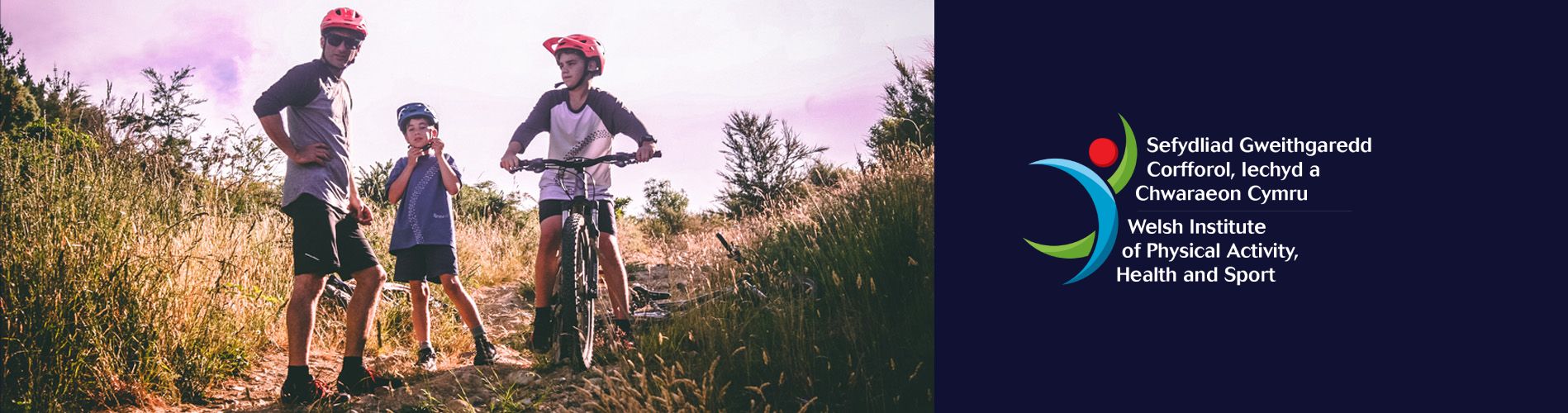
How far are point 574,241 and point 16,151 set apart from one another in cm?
269

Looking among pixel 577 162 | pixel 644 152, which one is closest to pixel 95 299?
pixel 577 162

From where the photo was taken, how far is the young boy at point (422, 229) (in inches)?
161

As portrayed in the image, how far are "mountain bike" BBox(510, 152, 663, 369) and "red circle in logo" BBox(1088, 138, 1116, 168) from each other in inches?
83.3

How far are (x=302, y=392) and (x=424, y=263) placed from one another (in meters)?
0.89

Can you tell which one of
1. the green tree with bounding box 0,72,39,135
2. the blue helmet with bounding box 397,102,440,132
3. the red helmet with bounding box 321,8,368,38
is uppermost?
the green tree with bounding box 0,72,39,135

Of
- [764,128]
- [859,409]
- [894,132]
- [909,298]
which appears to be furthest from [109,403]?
[764,128]

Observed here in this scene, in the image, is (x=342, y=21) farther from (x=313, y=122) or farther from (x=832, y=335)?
(x=832, y=335)

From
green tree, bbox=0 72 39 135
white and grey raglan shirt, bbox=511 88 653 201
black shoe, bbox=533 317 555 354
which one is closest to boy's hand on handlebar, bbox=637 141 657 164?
white and grey raglan shirt, bbox=511 88 653 201

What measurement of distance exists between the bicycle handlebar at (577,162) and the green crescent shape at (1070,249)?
6.52 ft

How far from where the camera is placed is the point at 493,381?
401cm

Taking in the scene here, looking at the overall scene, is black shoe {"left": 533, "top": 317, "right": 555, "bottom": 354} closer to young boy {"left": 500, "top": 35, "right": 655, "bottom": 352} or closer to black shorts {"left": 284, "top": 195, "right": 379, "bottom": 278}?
young boy {"left": 500, "top": 35, "right": 655, "bottom": 352}

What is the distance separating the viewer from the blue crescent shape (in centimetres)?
304

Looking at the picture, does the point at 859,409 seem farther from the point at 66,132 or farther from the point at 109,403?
the point at 66,132

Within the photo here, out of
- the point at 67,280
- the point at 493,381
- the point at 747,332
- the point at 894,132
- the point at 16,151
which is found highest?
the point at 894,132
